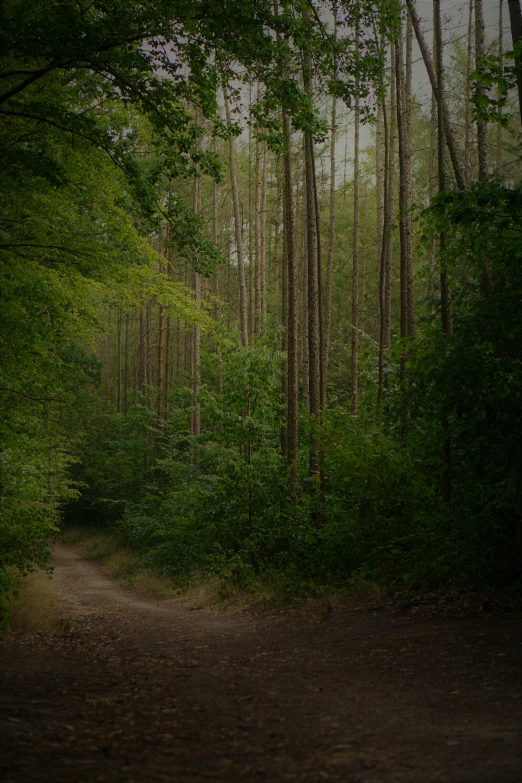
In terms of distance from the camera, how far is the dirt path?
9.79 ft

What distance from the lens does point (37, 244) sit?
8.04m

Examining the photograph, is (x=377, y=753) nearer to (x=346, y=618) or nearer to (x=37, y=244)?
(x=346, y=618)

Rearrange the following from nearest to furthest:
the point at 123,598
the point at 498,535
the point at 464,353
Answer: the point at 464,353, the point at 498,535, the point at 123,598

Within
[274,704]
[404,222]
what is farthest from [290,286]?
[274,704]

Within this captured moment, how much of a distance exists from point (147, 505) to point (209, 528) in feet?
27.0

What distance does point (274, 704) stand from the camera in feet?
14.3

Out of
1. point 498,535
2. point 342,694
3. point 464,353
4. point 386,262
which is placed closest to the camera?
point 342,694

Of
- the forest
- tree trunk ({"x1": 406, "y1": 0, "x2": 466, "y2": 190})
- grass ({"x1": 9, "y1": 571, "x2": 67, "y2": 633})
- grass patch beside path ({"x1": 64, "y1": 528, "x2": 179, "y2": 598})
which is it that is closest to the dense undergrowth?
the forest

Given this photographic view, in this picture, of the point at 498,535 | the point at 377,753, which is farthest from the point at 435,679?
the point at 498,535

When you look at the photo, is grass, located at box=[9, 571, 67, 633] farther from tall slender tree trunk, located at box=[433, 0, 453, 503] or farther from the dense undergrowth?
tall slender tree trunk, located at box=[433, 0, 453, 503]

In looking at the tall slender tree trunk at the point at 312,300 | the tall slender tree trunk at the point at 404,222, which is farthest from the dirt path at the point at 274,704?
the tall slender tree trunk at the point at 404,222

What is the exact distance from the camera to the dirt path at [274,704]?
2.98 meters

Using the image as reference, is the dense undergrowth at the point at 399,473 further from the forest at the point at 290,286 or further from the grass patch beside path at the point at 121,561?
the grass patch beside path at the point at 121,561

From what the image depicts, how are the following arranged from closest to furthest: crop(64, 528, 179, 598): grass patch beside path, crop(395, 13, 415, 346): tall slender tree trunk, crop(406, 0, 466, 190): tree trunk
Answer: crop(406, 0, 466, 190): tree trunk < crop(395, 13, 415, 346): tall slender tree trunk < crop(64, 528, 179, 598): grass patch beside path
